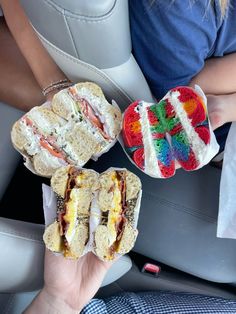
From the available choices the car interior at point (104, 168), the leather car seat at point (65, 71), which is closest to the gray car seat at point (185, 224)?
the car interior at point (104, 168)

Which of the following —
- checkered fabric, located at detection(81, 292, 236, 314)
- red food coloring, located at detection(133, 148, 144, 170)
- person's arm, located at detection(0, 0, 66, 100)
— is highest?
person's arm, located at detection(0, 0, 66, 100)

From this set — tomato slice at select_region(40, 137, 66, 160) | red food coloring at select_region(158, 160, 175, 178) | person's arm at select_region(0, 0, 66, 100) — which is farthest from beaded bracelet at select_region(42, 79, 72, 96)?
red food coloring at select_region(158, 160, 175, 178)

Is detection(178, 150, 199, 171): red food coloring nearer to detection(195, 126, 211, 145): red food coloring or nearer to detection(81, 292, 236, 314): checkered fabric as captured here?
detection(195, 126, 211, 145): red food coloring

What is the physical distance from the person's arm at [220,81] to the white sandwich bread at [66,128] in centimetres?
17

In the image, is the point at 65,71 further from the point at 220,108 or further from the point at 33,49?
the point at 220,108

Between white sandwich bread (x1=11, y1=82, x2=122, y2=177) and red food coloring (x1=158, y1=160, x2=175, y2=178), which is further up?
white sandwich bread (x1=11, y1=82, x2=122, y2=177)

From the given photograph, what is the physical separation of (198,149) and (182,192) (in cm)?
28

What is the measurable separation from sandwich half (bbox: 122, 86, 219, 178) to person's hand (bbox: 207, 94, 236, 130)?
8 centimetres

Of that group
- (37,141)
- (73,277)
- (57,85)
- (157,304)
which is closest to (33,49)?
(57,85)

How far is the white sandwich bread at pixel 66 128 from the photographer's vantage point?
713mm

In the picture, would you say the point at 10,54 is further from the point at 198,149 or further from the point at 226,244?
the point at 226,244

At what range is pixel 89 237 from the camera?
2.33 ft

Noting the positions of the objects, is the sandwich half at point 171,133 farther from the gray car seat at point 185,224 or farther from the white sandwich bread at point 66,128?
the gray car seat at point 185,224

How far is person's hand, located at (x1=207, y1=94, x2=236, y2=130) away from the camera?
2.48 ft
